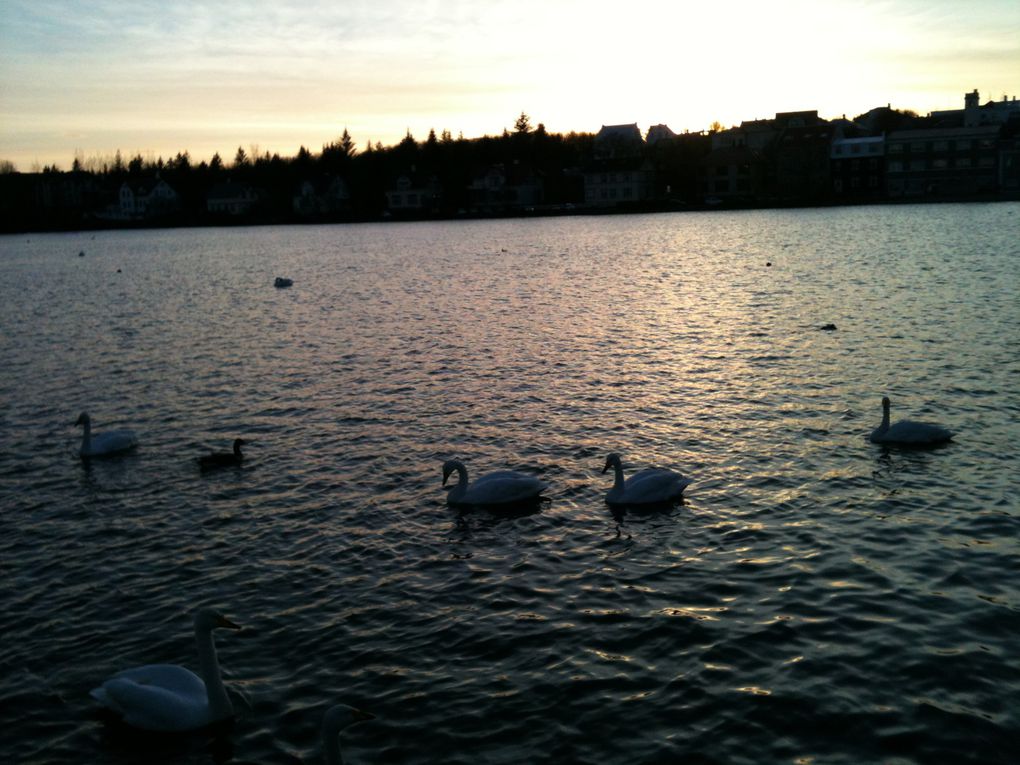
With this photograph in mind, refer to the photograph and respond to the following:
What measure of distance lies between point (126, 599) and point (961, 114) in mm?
166299

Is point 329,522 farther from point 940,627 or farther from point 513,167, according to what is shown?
point 513,167

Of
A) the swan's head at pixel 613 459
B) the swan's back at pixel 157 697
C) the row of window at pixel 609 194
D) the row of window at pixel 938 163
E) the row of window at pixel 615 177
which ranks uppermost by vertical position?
the row of window at pixel 615 177

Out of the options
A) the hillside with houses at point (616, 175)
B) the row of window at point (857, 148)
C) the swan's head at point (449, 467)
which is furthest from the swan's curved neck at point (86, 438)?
the row of window at point (857, 148)

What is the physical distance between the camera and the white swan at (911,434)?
17.2 m

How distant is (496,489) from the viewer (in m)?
15.4

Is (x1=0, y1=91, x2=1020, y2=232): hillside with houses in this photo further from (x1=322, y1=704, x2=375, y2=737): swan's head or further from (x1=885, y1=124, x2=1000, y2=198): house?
(x1=322, y1=704, x2=375, y2=737): swan's head

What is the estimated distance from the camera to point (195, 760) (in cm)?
902

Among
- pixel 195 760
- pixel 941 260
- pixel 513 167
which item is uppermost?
pixel 513 167

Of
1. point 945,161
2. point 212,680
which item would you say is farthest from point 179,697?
point 945,161

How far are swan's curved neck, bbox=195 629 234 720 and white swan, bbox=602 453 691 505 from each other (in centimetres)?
759

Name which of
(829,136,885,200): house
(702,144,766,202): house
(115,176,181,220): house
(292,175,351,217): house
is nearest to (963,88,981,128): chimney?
(829,136,885,200): house

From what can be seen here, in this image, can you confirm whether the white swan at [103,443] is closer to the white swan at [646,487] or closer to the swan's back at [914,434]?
the white swan at [646,487]

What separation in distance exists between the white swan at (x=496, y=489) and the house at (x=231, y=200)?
187059 mm

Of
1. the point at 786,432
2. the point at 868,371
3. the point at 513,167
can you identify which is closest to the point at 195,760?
the point at 786,432
